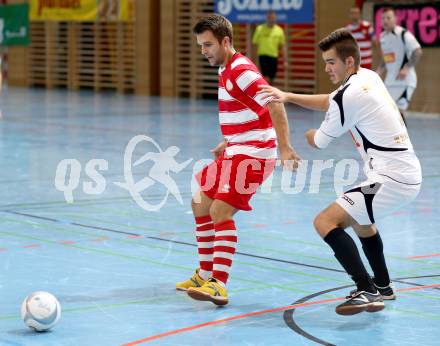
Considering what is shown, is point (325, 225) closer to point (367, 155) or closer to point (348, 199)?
point (348, 199)

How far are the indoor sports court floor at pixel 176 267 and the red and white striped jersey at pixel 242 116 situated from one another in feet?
3.18

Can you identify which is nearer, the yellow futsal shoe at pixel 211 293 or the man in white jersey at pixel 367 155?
the man in white jersey at pixel 367 155

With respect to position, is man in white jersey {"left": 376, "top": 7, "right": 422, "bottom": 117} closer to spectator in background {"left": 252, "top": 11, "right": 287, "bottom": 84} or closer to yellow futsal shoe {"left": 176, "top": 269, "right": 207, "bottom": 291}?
spectator in background {"left": 252, "top": 11, "right": 287, "bottom": 84}

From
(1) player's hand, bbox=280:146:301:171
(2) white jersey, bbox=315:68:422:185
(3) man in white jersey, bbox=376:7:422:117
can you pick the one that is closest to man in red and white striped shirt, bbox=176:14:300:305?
(1) player's hand, bbox=280:146:301:171

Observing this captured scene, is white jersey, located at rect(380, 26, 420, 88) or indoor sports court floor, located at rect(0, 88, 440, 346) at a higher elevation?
white jersey, located at rect(380, 26, 420, 88)

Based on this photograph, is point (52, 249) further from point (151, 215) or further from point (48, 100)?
point (48, 100)

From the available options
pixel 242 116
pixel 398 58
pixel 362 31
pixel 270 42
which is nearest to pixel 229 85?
pixel 242 116

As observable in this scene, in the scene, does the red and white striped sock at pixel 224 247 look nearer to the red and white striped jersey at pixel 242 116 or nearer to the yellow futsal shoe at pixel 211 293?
the yellow futsal shoe at pixel 211 293

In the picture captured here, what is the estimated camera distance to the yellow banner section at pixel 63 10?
30.5 meters

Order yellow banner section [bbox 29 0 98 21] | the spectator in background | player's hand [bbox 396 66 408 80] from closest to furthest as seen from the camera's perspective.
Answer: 1. player's hand [bbox 396 66 408 80]
2. the spectator in background
3. yellow banner section [bbox 29 0 98 21]

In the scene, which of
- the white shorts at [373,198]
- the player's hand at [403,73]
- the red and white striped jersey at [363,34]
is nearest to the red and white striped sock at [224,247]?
the white shorts at [373,198]

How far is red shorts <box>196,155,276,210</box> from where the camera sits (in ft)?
21.9

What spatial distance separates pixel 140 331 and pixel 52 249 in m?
2.63

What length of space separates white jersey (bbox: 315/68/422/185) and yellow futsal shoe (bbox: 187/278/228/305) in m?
1.10
